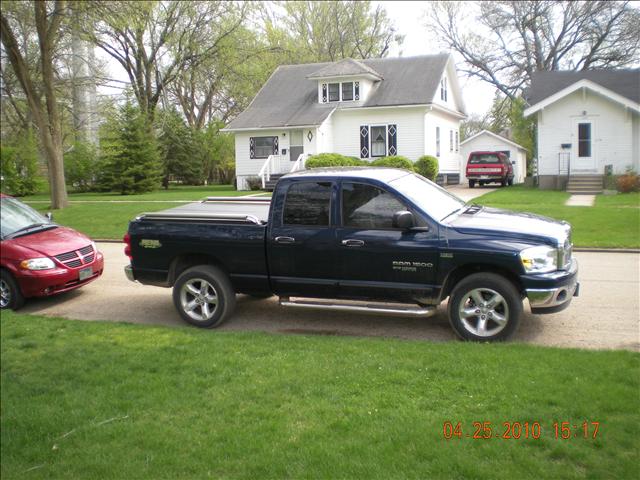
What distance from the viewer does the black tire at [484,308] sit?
6594 millimetres

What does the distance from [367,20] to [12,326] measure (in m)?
47.9

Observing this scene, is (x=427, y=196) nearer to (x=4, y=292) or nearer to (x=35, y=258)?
(x=35, y=258)

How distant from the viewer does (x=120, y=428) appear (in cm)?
426

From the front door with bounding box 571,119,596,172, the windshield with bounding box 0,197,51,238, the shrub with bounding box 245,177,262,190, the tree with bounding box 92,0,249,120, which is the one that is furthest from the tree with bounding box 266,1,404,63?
the windshield with bounding box 0,197,51,238

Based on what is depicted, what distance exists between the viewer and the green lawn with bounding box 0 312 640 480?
3770 mm

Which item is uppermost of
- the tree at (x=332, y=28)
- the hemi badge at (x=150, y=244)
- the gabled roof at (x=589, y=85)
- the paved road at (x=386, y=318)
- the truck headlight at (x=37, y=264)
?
the tree at (x=332, y=28)

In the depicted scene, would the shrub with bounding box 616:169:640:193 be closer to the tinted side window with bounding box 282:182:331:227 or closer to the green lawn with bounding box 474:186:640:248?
the green lawn with bounding box 474:186:640:248

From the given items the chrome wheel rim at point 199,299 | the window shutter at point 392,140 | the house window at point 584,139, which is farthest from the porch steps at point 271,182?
the chrome wheel rim at point 199,299

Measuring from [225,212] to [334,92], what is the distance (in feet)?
90.0

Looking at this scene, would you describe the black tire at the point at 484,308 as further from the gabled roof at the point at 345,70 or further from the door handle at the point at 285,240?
the gabled roof at the point at 345,70

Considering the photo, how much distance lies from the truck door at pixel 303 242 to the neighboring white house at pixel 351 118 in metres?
24.9

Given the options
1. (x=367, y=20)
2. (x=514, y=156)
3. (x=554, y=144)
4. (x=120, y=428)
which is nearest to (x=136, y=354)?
(x=120, y=428)

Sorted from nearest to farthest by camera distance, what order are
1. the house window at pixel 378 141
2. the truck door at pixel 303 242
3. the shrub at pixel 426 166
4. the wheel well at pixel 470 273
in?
the wheel well at pixel 470 273 < the truck door at pixel 303 242 < the shrub at pixel 426 166 < the house window at pixel 378 141

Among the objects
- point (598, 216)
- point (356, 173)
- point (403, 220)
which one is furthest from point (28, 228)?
point (598, 216)
